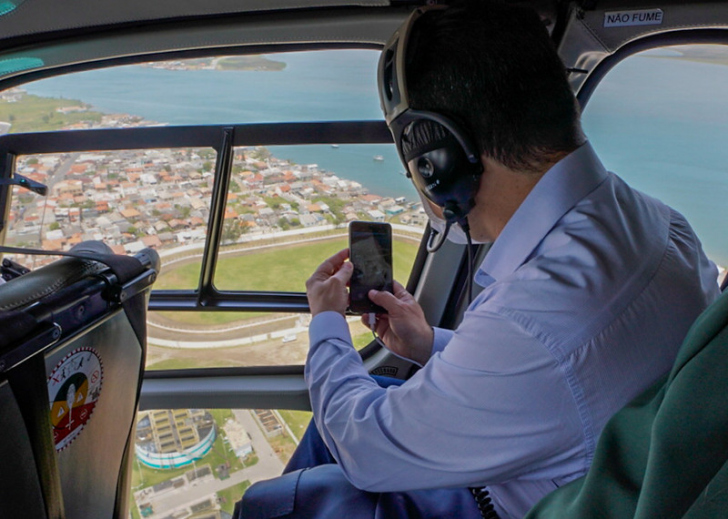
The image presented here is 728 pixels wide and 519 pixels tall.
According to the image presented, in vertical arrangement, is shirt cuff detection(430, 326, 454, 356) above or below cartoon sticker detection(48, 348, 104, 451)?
below

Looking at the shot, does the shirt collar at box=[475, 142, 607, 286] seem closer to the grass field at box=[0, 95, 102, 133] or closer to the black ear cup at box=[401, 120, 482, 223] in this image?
the black ear cup at box=[401, 120, 482, 223]

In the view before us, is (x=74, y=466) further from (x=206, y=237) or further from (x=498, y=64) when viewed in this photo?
(x=206, y=237)

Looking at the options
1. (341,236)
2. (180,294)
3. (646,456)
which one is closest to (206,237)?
(180,294)

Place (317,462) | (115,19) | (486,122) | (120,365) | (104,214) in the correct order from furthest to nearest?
(104,214) → (115,19) → (317,462) → (120,365) → (486,122)

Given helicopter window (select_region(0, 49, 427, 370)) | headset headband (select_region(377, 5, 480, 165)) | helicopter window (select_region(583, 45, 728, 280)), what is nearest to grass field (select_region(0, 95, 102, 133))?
helicopter window (select_region(0, 49, 427, 370))

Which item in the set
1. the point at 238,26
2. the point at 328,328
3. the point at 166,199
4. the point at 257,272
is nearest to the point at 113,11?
the point at 238,26

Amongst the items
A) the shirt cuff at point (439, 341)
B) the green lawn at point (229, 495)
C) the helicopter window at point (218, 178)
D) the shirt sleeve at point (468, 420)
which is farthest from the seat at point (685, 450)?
the green lawn at point (229, 495)
